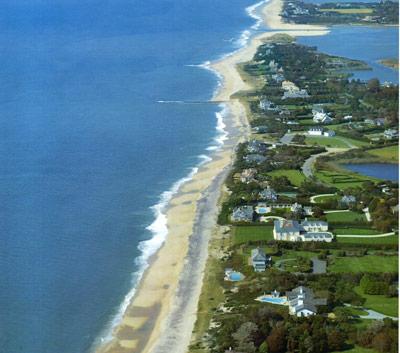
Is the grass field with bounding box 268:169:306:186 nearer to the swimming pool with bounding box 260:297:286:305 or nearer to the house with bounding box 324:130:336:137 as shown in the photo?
the house with bounding box 324:130:336:137

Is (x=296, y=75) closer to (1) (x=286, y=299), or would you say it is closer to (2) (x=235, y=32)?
(2) (x=235, y=32)

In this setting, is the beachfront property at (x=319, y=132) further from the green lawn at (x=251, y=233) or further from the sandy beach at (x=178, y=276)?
the green lawn at (x=251, y=233)

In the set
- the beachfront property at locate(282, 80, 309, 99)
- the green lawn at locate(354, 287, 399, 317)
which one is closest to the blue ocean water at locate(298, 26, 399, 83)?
the beachfront property at locate(282, 80, 309, 99)

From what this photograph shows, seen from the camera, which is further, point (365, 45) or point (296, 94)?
point (365, 45)

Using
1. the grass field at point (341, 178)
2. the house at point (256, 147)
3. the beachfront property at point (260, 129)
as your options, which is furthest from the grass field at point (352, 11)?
the grass field at point (341, 178)

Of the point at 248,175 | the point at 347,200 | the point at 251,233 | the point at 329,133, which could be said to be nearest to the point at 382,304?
the point at 251,233

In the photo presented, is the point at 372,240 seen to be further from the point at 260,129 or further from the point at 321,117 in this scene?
the point at 321,117
